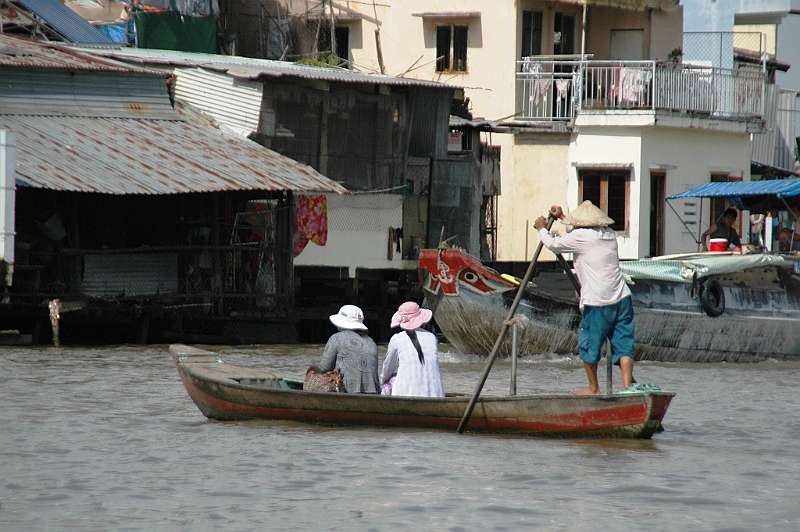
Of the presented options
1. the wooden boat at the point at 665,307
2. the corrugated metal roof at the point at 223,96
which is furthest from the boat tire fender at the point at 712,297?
the corrugated metal roof at the point at 223,96

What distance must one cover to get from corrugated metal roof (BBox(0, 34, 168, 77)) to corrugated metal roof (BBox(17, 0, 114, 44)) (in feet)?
5.64

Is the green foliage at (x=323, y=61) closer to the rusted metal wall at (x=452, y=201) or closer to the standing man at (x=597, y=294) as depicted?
the rusted metal wall at (x=452, y=201)

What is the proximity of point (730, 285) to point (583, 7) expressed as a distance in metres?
10.7

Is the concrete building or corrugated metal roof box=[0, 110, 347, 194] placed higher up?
the concrete building

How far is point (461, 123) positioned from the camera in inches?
955

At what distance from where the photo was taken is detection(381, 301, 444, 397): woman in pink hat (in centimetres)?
1061

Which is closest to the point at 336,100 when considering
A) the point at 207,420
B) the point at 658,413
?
the point at 207,420

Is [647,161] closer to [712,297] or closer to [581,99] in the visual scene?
[581,99]

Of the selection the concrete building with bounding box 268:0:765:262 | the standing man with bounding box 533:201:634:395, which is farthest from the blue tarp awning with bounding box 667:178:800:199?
the standing man with bounding box 533:201:634:395

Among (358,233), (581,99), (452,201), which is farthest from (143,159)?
(581,99)

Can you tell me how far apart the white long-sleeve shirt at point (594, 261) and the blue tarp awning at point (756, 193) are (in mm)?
8708

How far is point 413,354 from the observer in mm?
10609

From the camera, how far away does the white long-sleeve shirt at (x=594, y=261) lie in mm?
10609

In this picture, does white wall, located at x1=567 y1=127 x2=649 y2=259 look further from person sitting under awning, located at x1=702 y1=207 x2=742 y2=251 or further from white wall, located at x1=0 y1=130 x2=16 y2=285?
white wall, located at x1=0 y1=130 x2=16 y2=285
